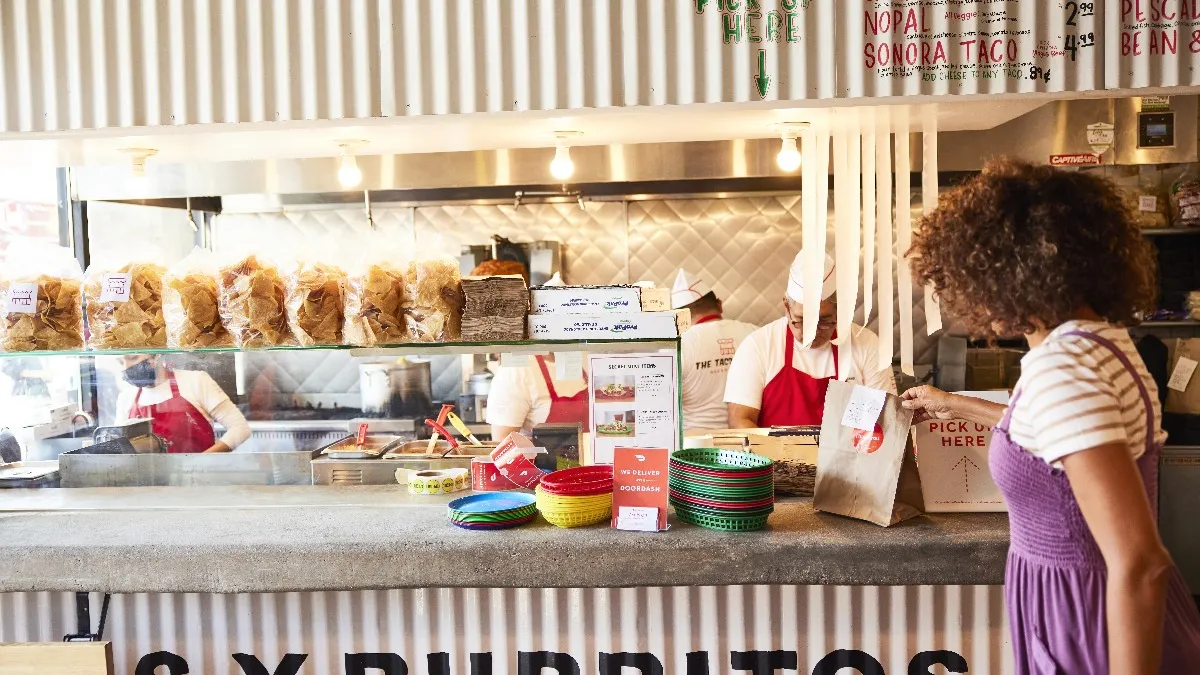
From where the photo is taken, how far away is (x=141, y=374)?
3.81 m

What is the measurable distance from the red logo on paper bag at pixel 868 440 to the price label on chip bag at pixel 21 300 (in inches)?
91.8

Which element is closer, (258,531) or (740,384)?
(258,531)

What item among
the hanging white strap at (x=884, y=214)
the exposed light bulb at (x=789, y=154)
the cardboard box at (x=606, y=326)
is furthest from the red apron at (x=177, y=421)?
the hanging white strap at (x=884, y=214)

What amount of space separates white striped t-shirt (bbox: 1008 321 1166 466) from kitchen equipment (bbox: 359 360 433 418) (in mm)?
4263

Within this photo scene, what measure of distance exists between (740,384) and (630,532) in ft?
7.29

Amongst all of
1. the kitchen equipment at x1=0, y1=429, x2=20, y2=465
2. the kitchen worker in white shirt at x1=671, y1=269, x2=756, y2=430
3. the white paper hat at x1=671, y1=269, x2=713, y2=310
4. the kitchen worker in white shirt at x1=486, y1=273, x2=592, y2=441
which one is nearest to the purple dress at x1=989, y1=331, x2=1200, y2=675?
the kitchen worker in white shirt at x1=486, y1=273, x2=592, y2=441

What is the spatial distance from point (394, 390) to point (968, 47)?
4.01 meters

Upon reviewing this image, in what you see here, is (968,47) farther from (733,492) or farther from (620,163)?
(620,163)

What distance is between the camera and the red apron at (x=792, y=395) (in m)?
4.31

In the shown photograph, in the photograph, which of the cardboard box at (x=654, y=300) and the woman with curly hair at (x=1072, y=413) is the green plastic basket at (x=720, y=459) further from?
the woman with curly hair at (x=1072, y=413)

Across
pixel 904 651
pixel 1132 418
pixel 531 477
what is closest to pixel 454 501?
pixel 531 477

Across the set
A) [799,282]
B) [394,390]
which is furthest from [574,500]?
[394,390]

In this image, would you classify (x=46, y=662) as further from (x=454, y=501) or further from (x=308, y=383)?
(x=308, y=383)

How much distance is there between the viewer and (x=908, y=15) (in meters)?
2.34
